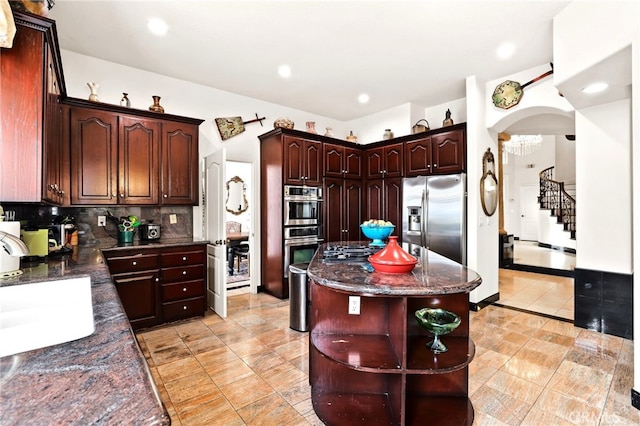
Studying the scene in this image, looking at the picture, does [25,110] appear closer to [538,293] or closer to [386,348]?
[386,348]

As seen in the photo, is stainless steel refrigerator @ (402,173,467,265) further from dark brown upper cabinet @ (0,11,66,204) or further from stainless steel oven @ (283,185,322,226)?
dark brown upper cabinet @ (0,11,66,204)

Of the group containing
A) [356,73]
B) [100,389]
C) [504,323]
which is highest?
[356,73]

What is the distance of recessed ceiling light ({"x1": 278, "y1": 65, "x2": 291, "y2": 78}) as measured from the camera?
3.60 m

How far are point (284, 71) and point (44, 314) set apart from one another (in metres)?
3.32

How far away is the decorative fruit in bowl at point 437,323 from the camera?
1508 mm

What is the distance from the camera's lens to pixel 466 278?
64.3 inches

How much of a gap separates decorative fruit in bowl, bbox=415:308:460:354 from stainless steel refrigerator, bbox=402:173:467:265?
6.58 ft

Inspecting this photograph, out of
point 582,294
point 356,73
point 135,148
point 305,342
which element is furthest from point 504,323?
point 135,148

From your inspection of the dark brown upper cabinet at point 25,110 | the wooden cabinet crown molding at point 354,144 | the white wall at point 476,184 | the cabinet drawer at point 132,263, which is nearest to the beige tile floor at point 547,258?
the white wall at point 476,184

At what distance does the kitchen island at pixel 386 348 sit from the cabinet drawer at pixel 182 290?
6.48ft

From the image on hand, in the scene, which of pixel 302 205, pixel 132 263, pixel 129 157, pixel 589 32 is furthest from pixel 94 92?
pixel 589 32

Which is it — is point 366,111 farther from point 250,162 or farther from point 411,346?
point 411,346

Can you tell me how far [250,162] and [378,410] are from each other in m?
3.75

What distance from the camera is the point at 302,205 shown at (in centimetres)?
444
